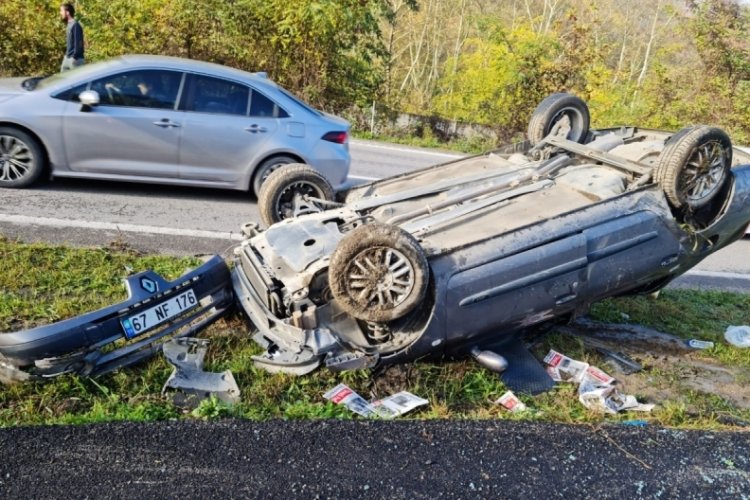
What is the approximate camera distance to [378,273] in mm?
3906

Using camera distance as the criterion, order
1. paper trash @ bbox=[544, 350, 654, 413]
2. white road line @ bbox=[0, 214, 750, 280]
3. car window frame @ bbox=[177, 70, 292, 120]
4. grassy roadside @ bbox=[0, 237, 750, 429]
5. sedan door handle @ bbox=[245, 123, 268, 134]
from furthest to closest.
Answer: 1. sedan door handle @ bbox=[245, 123, 268, 134]
2. car window frame @ bbox=[177, 70, 292, 120]
3. white road line @ bbox=[0, 214, 750, 280]
4. paper trash @ bbox=[544, 350, 654, 413]
5. grassy roadside @ bbox=[0, 237, 750, 429]

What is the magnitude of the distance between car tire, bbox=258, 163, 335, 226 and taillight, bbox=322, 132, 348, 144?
2.14 metres

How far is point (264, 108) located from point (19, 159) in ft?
8.98

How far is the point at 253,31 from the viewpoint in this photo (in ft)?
51.0

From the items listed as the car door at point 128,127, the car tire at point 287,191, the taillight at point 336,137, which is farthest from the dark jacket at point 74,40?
the car tire at point 287,191

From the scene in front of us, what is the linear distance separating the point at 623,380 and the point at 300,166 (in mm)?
3240

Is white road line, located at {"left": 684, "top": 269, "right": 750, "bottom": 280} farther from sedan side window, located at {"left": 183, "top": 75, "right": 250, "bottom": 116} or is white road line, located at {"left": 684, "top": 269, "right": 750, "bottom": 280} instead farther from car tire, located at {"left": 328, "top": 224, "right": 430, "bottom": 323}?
sedan side window, located at {"left": 183, "top": 75, "right": 250, "bottom": 116}

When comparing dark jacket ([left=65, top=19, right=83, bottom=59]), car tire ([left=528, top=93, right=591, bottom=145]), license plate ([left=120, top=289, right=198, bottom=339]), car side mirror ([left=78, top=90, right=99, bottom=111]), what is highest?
dark jacket ([left=65, top=19, right=83, bottom=59])

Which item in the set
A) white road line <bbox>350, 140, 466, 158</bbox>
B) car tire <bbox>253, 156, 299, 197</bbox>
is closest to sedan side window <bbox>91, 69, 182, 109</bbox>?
car tire <bbox>253, 156, 299, 197</bbox>

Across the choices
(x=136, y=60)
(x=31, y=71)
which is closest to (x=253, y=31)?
(x=31, y=71)

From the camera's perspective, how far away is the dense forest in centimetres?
1432

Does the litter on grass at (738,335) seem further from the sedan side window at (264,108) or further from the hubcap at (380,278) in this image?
the sedan side window at (264,108)

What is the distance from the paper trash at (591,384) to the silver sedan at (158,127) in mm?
4085

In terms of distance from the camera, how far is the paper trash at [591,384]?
4.26 metres
